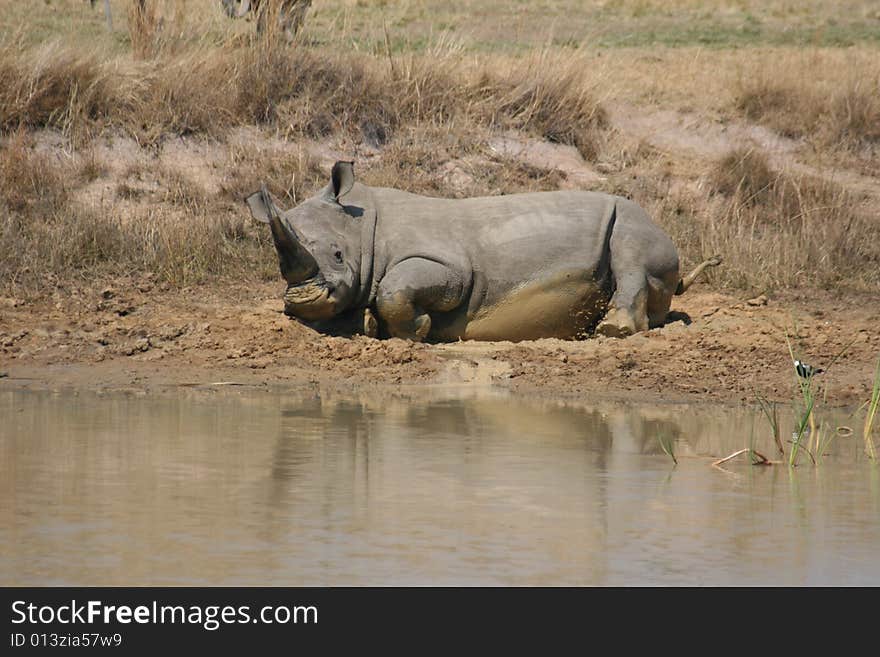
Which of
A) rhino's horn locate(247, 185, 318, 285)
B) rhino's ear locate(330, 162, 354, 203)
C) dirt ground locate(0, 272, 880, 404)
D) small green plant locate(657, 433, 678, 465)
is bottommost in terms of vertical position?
dirt ground locate(0, 272, 880, 404)

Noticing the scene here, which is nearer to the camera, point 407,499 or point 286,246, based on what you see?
point 407,499

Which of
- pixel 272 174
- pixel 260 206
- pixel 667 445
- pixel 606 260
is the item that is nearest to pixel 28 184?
pixel 272 174

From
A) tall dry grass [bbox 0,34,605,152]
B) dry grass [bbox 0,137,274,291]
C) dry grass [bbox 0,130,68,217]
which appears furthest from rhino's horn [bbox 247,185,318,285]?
tall dry grass [bbox 0,34,605,152]

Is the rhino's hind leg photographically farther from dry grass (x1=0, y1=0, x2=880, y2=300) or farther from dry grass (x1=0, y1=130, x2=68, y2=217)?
dry grass (x1=0, y1=130, x2=68, y2=217)

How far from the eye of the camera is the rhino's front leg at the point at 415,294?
396 inches

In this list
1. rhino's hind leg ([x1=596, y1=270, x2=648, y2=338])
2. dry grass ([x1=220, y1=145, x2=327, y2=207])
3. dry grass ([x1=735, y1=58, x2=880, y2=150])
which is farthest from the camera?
dry grass ([x1=735, y1=58, x2=880, y2=150])

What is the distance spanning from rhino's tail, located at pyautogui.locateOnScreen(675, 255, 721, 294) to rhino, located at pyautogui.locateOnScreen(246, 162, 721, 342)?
1.88 ft

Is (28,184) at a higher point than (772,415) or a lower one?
higher

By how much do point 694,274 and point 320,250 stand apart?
3011 millimetres

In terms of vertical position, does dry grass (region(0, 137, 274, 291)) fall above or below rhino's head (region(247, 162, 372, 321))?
below

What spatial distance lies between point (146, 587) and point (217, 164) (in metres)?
9.20

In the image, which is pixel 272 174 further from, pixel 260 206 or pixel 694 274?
pixel 694 274

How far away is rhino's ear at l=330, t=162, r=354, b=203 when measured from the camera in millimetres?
10352

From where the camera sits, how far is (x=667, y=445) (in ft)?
24.8
